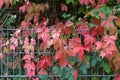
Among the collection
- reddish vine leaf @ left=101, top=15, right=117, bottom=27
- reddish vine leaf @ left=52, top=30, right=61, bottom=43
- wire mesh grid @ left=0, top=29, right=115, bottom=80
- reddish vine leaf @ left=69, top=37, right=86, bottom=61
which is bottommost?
wire mesh grid @ left=0, top=29, right=115, bottom=80

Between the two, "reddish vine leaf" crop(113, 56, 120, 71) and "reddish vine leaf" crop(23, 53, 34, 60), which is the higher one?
"reddish vine leaf" crop(23, 53, 34, 60)

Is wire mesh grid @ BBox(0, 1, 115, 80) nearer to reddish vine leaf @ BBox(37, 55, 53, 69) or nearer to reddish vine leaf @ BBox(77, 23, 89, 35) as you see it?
reddish vine leaf @ BBox(37, 55, 53, 69)

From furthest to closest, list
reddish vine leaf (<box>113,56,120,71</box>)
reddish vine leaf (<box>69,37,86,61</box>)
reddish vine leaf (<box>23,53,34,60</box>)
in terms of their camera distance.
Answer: reddish vine leaf (<box>23,53,34,60</box>) < reddish vine leaf (<box>113,56,120,71</box>) < reddish vine leaf (<box>69,37,86,61</box>)

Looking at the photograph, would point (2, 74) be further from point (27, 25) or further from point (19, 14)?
point (19, 14)

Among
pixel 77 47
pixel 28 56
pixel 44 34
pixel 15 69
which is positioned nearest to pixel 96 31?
pixel 77 47

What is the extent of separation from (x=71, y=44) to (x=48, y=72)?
49 cm

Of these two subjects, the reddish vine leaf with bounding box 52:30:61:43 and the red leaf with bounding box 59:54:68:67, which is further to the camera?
the red leaf with bounding box 59:54:68:67

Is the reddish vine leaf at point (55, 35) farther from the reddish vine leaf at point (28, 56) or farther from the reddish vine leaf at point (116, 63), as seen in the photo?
the reddish vine leaf at point (116, 63)

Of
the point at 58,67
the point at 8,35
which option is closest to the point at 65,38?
the point at 58,67

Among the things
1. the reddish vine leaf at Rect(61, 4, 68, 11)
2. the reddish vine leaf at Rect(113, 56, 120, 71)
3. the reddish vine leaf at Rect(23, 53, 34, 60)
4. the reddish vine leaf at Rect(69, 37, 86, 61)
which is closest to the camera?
the reddish vine leaf at Rect(69, 37, 86, 61)

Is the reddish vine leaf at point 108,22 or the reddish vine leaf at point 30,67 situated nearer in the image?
the reddish vine leaf at point 108,22

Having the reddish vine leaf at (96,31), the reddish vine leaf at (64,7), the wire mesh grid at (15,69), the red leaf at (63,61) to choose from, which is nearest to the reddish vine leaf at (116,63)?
the wire mesh grid at (15,69)

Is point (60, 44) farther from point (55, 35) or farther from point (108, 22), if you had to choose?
point (108, 22)

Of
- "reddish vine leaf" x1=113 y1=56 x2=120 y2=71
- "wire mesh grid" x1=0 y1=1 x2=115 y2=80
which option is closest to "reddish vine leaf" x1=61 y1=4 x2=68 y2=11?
"wire mesh grid" x1=0 y1=1 x2=115 y2=80
